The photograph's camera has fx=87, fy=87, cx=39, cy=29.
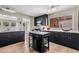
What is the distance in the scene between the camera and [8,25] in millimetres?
1597

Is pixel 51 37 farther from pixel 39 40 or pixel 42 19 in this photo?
pixel 42 19

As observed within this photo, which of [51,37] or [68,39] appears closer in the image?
[68,39]

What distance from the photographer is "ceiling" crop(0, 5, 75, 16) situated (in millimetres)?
1588

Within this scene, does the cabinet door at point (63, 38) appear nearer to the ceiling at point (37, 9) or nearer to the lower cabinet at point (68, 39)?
the lower cabinet at point (68, 39)

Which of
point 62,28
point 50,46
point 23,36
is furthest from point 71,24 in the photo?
point 23,36

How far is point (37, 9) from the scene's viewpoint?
64.3 inches

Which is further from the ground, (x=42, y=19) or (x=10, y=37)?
(x=42, y=19)

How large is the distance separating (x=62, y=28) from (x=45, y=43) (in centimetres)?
43

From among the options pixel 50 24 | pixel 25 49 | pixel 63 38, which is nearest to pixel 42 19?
pixel 50 24

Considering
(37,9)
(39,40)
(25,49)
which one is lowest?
(25,49)

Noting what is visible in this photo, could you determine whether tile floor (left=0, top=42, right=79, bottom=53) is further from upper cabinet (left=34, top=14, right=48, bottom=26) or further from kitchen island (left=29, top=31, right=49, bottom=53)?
→ upper cabinet (left=34, top=14, right=48, bottom=26)

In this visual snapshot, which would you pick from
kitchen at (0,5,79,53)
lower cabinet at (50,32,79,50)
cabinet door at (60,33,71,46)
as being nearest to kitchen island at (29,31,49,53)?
kitchen at (0,5,79,53)

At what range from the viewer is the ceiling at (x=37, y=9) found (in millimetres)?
1588
